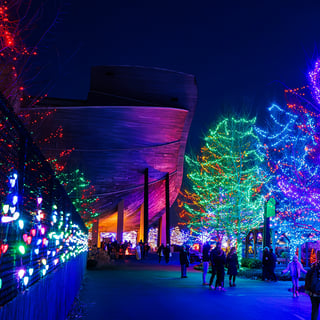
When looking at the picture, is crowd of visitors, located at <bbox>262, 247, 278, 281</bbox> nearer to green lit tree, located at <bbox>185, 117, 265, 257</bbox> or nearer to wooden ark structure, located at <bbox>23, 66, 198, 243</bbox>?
green lit tree, located at <bbox>185, 117, 265, 257</bbox>

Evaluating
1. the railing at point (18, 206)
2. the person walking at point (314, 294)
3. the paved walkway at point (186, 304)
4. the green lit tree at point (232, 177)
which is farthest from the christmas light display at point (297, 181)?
the railing at point (18, 206)

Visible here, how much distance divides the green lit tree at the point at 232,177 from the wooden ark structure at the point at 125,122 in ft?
61.4

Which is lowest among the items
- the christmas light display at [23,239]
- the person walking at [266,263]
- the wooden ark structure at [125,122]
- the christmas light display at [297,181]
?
the person walking at [266,263]

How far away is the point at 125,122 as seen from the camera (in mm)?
50969

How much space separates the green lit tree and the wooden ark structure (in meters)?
18.7

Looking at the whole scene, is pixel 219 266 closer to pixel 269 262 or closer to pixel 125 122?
pixel 269 262

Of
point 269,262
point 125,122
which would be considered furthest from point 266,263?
point 125,122

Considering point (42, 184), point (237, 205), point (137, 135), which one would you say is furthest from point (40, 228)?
point (137, 135)

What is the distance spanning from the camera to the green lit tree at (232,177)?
30.9m

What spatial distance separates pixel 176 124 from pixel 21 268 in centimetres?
5133

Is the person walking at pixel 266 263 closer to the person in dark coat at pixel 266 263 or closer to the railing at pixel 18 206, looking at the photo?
the person in dark coat at pixel 266 263

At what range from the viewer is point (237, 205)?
3088 centimetres

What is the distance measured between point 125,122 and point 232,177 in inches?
872

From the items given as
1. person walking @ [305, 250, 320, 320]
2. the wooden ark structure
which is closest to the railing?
person walking @ [305, 250, 320, 320]
